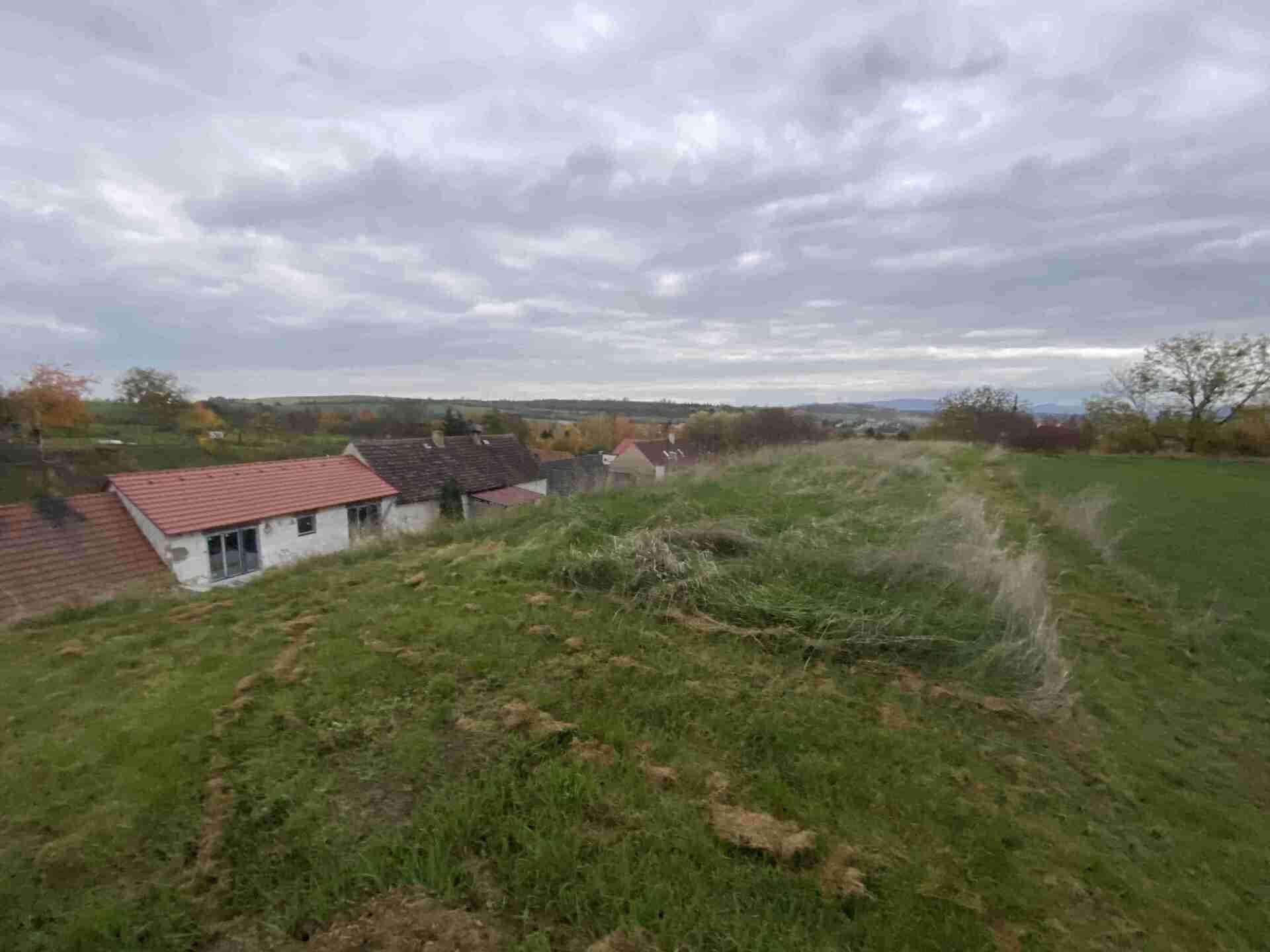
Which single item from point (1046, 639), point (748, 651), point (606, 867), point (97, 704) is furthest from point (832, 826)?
point (97, 704)

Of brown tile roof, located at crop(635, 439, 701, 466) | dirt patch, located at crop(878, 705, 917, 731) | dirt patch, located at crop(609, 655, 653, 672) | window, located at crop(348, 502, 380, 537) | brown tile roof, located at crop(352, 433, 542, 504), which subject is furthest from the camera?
brown tile roof, located at crop(635, 439, 701, 466)

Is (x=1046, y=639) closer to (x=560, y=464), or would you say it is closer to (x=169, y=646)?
(x=169, y=646)

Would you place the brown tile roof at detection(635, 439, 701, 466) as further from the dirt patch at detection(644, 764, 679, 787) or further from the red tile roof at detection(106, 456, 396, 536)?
the dirt patch at detection(644, 764, 679, 787)

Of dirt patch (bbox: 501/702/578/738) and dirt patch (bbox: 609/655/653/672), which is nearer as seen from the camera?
dirt patch (bbox: 501/702/578/738)

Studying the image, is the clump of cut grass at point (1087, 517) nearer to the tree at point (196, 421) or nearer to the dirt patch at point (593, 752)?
the dirt patch at point (593, 752)

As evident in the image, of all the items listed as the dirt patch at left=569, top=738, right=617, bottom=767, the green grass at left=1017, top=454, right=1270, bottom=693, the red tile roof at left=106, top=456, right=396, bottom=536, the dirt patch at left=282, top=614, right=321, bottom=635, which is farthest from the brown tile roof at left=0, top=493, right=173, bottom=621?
the green grass at left=1017, top=454, right=1270, bottom=693

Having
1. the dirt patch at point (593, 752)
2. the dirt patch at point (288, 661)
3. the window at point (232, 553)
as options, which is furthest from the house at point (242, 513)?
the dirt patch at point (593, 752)

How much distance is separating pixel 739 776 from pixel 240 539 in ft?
52.0

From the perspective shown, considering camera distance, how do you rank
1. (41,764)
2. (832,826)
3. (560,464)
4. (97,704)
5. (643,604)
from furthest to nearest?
(560,464), (643,604), (97,704), (41,764), (832,826)

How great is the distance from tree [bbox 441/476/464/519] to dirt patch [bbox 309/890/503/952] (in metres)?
19.5

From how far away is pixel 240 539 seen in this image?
1441 centimetres

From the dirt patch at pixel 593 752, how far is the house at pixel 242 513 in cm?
1057

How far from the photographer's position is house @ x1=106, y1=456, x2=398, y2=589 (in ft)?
43.2

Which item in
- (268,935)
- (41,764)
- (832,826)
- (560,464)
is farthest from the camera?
(560,464)
